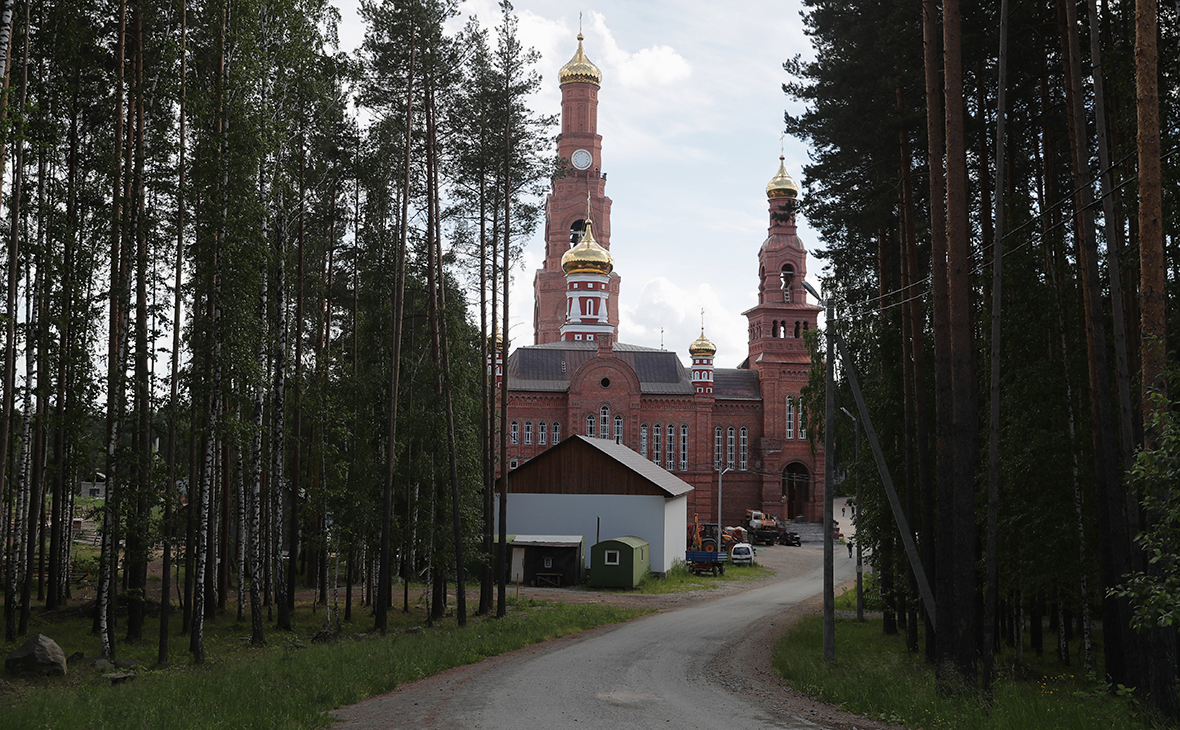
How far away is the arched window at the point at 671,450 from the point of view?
54438mm

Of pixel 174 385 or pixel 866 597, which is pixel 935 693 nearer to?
pixel 174 385

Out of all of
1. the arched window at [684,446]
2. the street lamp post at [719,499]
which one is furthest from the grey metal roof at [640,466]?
the arched window at [684,446]

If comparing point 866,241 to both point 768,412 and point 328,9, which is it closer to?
point 328,9

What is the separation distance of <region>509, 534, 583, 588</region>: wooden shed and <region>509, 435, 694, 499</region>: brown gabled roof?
3.11 meters

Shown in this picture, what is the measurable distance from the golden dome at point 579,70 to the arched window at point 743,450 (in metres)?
28.8

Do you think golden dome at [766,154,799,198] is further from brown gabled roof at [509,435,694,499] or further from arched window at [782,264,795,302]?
brown gabled roof at [509,435,694,499]

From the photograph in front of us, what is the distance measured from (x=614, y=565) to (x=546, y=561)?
2.69 meters

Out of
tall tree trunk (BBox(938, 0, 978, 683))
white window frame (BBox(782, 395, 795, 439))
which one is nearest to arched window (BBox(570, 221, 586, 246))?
white window frame (BBox(782, 395, 795, 439))

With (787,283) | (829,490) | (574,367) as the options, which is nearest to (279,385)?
(829,490)

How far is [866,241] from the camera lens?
20125mm

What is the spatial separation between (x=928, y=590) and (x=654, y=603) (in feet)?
51.0

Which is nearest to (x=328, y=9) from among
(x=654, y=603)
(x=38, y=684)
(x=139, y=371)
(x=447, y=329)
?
(x=447, y=329)

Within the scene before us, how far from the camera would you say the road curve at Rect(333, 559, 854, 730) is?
9.62 m

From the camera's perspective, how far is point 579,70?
65.1 meters
